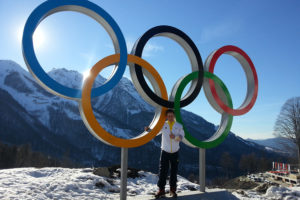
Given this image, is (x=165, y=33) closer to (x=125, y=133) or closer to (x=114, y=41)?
(x=114, y=41)

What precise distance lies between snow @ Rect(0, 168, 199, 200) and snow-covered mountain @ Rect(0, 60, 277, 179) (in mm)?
85863

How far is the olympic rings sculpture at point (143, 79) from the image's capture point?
16.0 feet

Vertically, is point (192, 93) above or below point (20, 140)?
above

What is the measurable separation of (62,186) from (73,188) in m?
0.36

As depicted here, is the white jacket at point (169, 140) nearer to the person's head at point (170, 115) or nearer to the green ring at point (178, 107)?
the person's head at point (170, 115)

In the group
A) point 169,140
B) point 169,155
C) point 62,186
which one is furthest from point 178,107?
point 62,186

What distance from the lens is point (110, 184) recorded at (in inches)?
331

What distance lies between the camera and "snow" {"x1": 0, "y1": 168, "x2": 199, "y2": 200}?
6.47 metres

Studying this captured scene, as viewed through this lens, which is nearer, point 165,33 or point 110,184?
point 165,33

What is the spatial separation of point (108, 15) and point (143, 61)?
1.44 metres

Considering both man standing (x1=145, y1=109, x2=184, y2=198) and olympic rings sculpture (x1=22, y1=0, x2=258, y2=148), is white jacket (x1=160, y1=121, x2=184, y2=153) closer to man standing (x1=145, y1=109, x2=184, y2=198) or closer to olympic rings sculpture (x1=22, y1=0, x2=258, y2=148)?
man standing (x1=145, y1=109, x2=184, y2=198)

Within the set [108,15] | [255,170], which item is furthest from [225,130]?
[255,170]

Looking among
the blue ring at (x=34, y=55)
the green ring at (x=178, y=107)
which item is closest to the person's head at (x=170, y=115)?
the green ring at (x=178, y=107)

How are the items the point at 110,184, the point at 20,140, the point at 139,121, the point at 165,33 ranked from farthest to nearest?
the point at 139,121 → the point at 20,140 → the point at 110,184 → the point at 165,33
